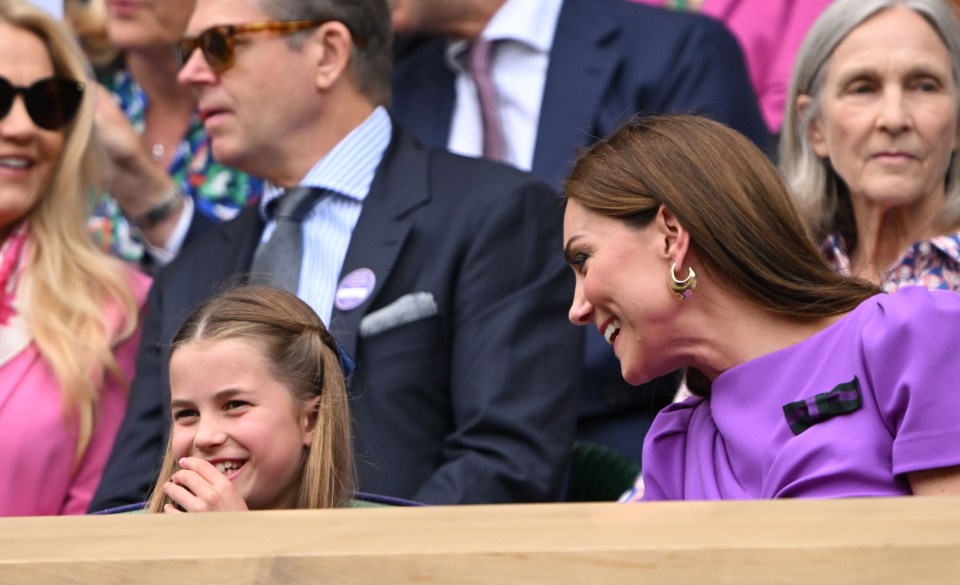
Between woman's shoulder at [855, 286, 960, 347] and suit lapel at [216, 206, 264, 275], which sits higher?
woman's shoulder at [855, 286, 960, 347]

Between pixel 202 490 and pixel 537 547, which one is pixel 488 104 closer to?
pixel 202 490

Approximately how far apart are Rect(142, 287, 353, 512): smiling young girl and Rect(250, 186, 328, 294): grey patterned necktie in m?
0.70

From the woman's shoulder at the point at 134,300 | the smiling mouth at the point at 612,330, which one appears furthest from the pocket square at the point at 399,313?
the smiling mouth at the point at 612,330

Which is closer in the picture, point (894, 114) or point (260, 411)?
point (260, 411)

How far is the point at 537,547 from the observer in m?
1.43

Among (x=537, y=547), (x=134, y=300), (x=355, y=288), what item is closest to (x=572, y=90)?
(x=355, y=288)

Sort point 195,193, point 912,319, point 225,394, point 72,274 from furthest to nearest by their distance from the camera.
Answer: point 195,193 → point 72,274 → point 225,394 → point 912,319

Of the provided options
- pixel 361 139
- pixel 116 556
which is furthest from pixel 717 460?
pixel 361 139

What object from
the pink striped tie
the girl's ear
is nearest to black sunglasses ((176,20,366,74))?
the pink striped tie

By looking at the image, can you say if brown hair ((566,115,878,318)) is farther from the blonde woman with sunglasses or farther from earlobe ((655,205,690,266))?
the blonde woman with sunglasses

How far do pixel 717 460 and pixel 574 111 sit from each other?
5.65 feet

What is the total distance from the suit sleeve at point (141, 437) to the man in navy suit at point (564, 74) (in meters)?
1.04

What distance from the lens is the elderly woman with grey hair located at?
2971 mm

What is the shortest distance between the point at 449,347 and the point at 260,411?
31.4 inches
